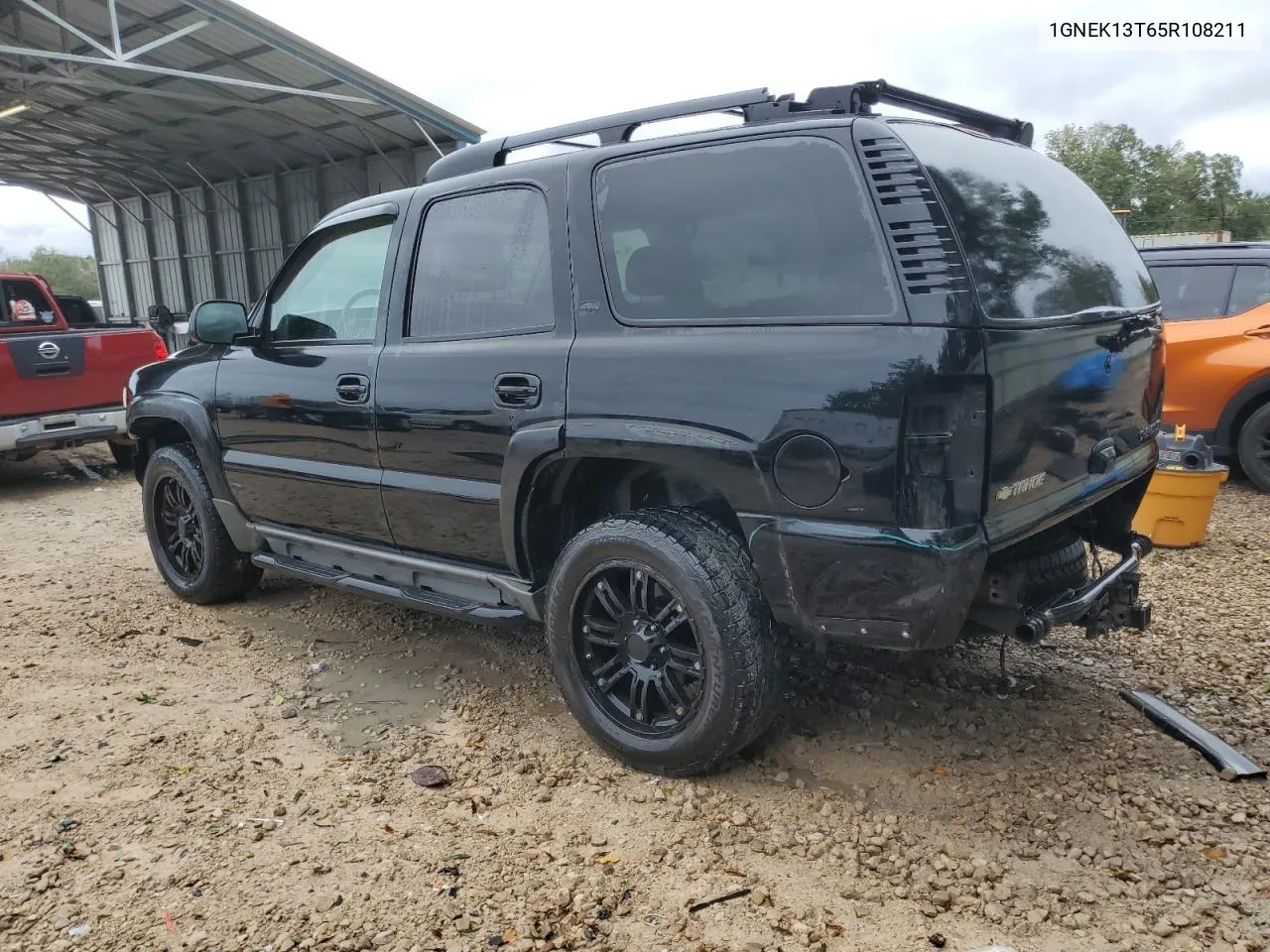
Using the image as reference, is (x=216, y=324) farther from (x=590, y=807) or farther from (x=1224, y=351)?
(x=1224, y=351)

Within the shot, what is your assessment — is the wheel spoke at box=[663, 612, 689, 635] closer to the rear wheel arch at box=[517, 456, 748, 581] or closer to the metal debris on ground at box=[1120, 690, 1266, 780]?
the rear wheel arch at box=[517, 456, 748, 581]

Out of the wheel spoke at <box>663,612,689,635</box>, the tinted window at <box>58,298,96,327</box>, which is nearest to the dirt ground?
the wheel spoke at <box>663,612,689,635</box>

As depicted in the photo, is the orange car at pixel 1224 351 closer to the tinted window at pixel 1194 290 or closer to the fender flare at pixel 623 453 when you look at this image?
the tinted window at pixel 1194 290

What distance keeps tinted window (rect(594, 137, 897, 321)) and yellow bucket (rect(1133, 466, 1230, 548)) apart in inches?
134

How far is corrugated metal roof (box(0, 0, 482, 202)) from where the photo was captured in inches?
524

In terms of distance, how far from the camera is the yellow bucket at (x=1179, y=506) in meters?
5.09

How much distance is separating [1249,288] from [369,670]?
6.28 meters

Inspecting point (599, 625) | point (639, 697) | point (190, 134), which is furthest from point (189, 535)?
point (190, 134)

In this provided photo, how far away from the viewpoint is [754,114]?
2768 millimetres

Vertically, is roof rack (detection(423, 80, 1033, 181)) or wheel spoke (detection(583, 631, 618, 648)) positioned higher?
roof rack (detection(423, 80, 1033, 181))

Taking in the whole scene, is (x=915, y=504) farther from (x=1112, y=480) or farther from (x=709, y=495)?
(x=1112, y=480)

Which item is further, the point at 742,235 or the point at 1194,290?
the point at 1194,290

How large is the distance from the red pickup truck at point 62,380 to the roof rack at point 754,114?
546 centimetres

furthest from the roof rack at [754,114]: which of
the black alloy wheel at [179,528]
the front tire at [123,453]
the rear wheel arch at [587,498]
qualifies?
the front tire at [123,453]
